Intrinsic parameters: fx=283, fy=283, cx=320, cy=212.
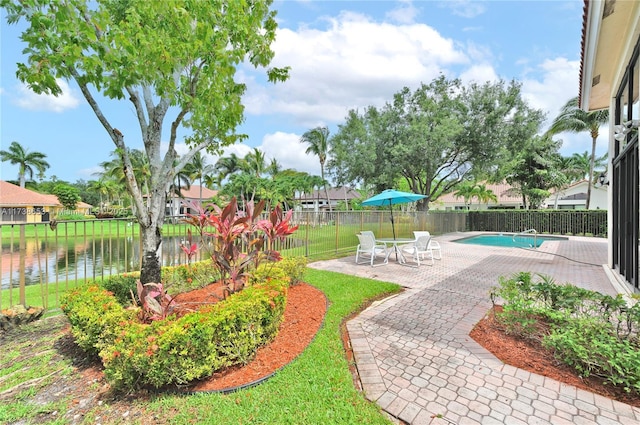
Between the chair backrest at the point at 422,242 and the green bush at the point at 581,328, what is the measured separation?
14.2 feet

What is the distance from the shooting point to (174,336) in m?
2.44

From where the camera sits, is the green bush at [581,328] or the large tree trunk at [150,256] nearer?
the green bush at [581,328]

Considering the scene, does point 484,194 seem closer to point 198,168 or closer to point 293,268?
point 293,268

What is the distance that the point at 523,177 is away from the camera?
24453 millimetres

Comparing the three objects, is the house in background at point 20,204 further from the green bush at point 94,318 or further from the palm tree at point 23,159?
the green bush at point 94,318

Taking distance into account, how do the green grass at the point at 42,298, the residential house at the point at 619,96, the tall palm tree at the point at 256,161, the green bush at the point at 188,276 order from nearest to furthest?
the residential house at the point at 619,96
the green grass at the point at 42,298
the green bush at the point at 188,276
the tall palm tree at the point at 256,161

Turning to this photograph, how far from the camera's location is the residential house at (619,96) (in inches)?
171

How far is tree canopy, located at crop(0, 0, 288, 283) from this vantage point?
2.74 meters

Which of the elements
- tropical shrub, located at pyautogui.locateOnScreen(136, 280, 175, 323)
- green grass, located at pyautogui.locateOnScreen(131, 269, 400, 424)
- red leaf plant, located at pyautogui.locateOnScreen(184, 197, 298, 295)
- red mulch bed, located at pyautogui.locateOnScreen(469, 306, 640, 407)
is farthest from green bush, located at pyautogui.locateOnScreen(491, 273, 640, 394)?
A: tropical shrub, located at pyautogui.locateOnScreen(136, 280, 175, 323)

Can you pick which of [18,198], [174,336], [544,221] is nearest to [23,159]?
[18,198]

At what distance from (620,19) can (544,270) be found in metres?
5.88

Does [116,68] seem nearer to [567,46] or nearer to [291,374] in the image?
[291,374]

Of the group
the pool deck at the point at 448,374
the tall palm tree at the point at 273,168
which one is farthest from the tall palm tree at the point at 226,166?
the pool deck at the point at 448,374

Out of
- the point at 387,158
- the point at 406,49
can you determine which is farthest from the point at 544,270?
the point at 387,158
